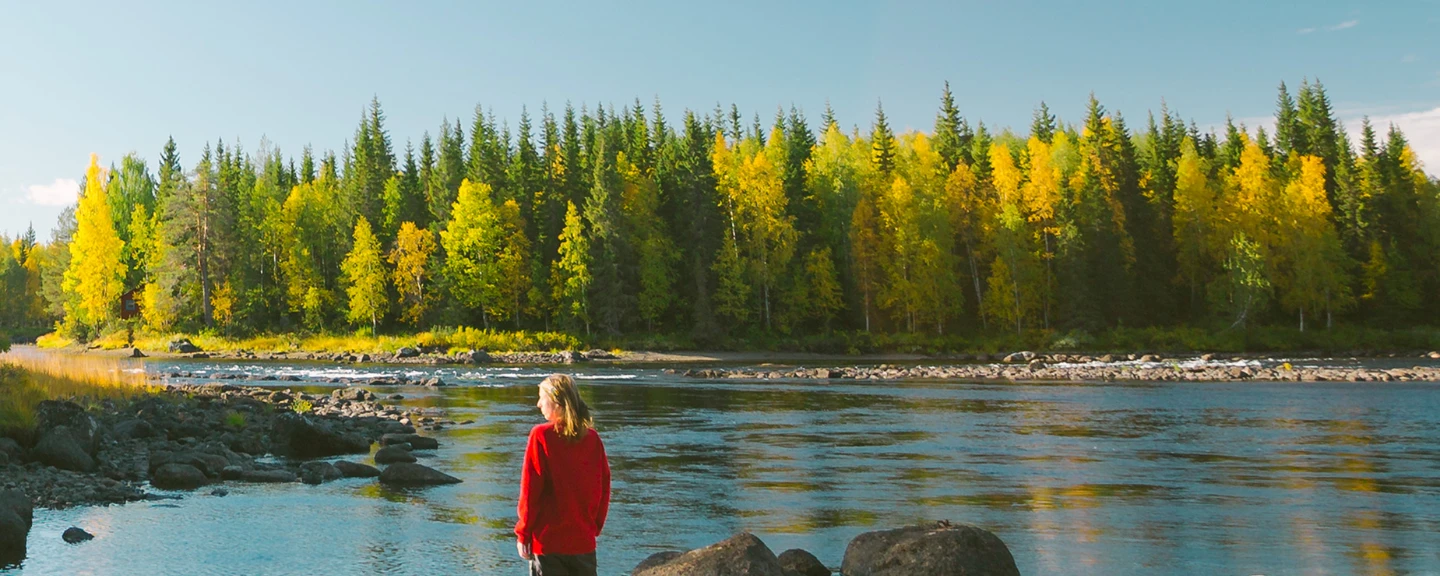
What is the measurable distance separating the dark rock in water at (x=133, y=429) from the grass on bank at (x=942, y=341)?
43.7 metres

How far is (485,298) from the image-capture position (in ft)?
230

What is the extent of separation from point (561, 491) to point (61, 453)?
47.7 ft

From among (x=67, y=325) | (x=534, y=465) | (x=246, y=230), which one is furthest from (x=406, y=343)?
(x=534, y=465)

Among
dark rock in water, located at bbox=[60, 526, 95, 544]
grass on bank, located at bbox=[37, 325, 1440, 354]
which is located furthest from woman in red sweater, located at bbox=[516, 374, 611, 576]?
grass on bank, located at bbox=[37, 325, 1440, 354]

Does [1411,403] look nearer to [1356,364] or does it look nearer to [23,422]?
[1356,364]

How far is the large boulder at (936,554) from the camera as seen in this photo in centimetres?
1043

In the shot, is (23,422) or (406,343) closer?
(23,422)

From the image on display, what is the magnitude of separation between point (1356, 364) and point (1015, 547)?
158 feet

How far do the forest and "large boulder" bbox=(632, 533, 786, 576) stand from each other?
5737 centimetres

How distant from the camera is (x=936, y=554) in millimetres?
10500

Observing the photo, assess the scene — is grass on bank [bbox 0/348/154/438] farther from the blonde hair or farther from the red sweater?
the blonde hair

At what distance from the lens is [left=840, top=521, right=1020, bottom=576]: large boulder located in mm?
10430

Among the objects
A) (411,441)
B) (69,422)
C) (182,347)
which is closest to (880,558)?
(411,441)

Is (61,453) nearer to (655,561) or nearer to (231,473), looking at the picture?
(231,473)
